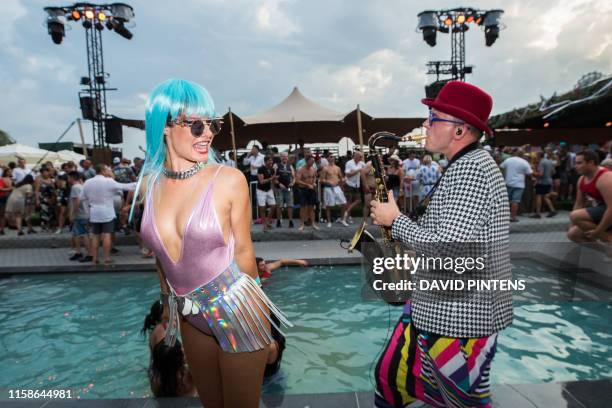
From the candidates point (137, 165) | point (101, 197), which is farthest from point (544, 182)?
point (137, 165)

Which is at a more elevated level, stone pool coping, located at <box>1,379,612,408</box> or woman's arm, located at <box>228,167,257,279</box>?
woman's arm, located at <box>228,167,257,279</box>

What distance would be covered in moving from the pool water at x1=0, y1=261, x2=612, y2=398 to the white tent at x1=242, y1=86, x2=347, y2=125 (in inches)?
368

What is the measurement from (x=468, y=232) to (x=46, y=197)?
47.3ft

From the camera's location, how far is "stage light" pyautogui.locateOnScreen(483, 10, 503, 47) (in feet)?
70.8

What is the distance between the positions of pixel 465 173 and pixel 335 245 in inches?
347

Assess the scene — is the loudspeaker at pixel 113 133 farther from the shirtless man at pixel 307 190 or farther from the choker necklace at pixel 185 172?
the choker necklace at pixel 185 172

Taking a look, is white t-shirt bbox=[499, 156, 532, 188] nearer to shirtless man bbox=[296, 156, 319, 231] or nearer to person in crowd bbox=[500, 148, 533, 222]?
person in crowd bbox=[500, 148, 533, 222]

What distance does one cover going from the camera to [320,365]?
16.4 ft

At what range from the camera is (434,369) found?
1984 millimetres

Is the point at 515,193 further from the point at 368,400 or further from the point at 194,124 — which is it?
the point at 194,124

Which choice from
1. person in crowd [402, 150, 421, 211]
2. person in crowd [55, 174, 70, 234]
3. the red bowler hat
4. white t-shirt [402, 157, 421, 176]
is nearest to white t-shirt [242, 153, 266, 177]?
person in crowd [402, 150, 421, 211]

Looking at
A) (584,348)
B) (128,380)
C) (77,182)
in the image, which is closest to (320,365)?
(128,380)

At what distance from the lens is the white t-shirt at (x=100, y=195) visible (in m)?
8.78

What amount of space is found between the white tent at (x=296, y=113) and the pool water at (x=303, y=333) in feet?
30.6
